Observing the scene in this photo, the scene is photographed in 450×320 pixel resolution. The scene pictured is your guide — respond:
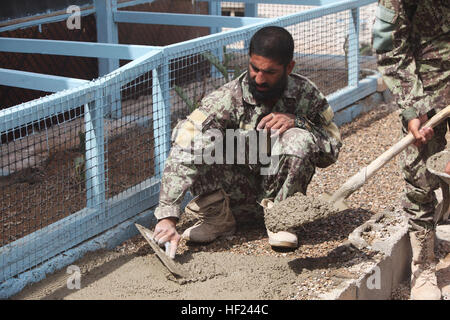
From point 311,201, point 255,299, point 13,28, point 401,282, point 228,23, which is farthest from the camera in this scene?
point 228,23

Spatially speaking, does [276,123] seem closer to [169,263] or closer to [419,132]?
[419,132]

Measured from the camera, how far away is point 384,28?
3838 millimetres

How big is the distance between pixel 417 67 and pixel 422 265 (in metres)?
1.22

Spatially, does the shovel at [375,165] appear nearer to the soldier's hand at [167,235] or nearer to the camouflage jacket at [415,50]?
the camouflage jacket at [415,50]

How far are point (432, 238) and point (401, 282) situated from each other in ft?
1.24

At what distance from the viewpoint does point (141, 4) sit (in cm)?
800

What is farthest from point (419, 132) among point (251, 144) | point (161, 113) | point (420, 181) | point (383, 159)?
point (161, 113)

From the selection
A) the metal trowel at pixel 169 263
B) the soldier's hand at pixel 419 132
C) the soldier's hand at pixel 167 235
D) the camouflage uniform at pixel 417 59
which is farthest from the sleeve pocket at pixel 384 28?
the metal trowel at pixel 169 263

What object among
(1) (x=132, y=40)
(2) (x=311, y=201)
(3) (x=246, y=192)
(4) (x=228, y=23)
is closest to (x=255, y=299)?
(2) (x=311, y=201)

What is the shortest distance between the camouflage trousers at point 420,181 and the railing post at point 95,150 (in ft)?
5.78

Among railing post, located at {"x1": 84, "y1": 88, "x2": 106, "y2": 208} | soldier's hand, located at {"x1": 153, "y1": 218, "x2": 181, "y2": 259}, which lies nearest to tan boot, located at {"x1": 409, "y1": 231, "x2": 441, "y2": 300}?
soldier's hand, located at {"x1": 153, "y1": 218, "x2": 181, "y2": 259}

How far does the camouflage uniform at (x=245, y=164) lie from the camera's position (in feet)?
13.4

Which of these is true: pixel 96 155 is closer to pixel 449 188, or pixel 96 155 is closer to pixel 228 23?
pixel 449 188

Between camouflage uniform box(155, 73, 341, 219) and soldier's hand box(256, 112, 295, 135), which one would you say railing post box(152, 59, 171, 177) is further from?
soldier's hand box(256, 112, 295, 135)
